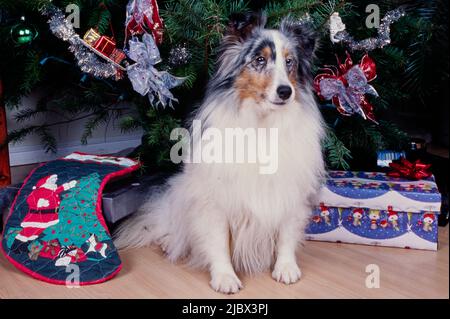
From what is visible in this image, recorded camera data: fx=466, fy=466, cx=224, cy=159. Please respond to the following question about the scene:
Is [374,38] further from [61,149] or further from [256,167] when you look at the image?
[61,149]

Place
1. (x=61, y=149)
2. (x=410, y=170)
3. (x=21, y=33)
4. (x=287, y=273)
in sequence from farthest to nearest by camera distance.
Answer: (x=61, y=149) → (x=410, y=170) → (x=21, y=33) → (x=287, y=273)

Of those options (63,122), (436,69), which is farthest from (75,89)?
(436,69)

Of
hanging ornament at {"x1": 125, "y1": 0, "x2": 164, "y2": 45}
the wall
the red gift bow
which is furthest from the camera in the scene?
the wall

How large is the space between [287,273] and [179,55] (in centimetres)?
90

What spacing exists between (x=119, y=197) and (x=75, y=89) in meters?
0.90

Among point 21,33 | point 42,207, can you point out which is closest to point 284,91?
point 42,207

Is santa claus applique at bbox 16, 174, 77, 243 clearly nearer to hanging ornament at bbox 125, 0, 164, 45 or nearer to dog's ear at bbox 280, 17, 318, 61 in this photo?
hanging ornament at bbox 125, 0, 164, 45

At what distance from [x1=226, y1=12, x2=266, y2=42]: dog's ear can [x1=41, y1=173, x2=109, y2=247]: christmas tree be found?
0.74 m

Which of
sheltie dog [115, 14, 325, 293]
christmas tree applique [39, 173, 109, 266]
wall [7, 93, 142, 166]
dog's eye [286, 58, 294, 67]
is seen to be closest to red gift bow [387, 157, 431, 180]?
sheltie dog [115, 14, 325, 293]

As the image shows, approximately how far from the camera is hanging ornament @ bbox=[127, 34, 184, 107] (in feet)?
5.64

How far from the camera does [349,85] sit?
1893 mm

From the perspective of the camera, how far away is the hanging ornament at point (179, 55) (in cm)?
177

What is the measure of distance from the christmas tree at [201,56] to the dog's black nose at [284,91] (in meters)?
0.35

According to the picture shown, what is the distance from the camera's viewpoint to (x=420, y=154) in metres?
2.35
